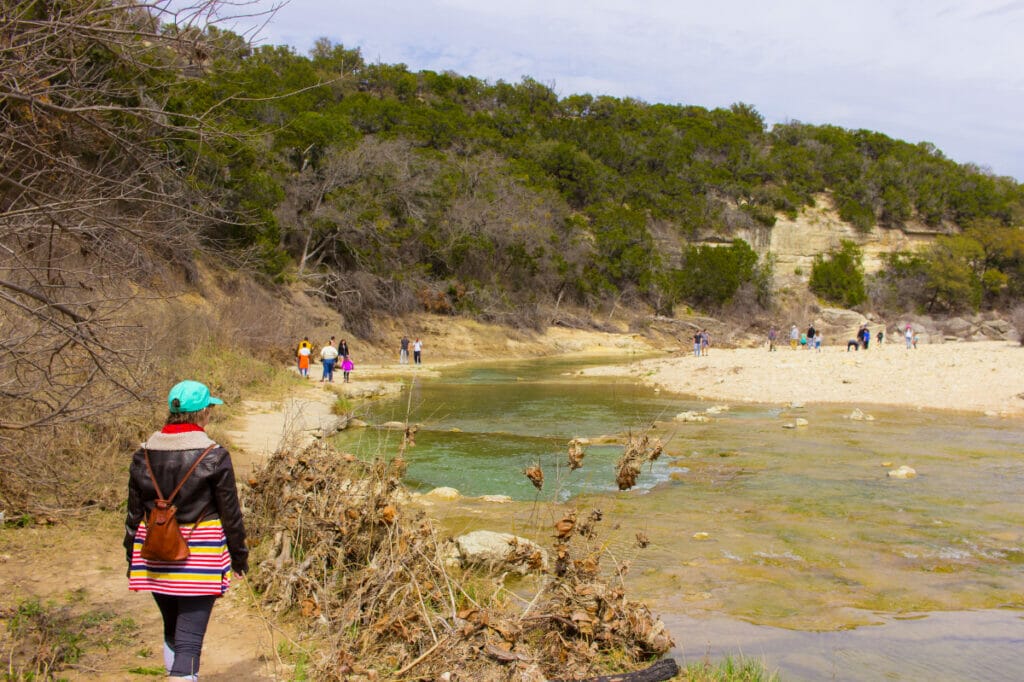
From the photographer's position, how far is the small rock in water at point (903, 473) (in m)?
12.2

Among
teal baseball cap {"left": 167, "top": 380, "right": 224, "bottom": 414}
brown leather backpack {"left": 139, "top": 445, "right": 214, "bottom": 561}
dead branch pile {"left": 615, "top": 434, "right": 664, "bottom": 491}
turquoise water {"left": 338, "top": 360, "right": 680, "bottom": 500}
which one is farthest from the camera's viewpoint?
A: turquoise water {"left": 338, "top": 360, "right": 680, "bottom": 500}

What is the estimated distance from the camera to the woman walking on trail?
3.83m

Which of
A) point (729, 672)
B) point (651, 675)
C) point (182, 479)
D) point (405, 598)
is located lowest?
point (729, 672)

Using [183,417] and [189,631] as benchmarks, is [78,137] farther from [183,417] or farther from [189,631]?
[189,631]

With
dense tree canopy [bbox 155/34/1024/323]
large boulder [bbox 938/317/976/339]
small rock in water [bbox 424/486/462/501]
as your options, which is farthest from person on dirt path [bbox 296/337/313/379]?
large boulder [bbox 938/317/976/339]

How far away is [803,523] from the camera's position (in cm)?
958

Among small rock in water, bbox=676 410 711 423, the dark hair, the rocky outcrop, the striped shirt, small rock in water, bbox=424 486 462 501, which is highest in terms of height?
the rocky outcrop

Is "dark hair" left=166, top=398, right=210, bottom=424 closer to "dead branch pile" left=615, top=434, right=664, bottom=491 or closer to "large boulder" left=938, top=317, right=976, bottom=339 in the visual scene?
"dead branch pile" left=615, top=434, right=664, bottom=491

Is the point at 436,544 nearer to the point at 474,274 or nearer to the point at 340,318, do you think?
the point at 340,318

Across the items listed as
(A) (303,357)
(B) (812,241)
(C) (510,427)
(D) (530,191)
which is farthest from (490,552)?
(B) (812,241)

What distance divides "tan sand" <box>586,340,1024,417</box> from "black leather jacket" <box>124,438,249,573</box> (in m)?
20.1

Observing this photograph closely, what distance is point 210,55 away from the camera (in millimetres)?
4742

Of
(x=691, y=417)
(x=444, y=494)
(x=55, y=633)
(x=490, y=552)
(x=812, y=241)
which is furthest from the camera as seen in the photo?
(x=812, y=241)

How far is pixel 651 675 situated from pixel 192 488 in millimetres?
2790
